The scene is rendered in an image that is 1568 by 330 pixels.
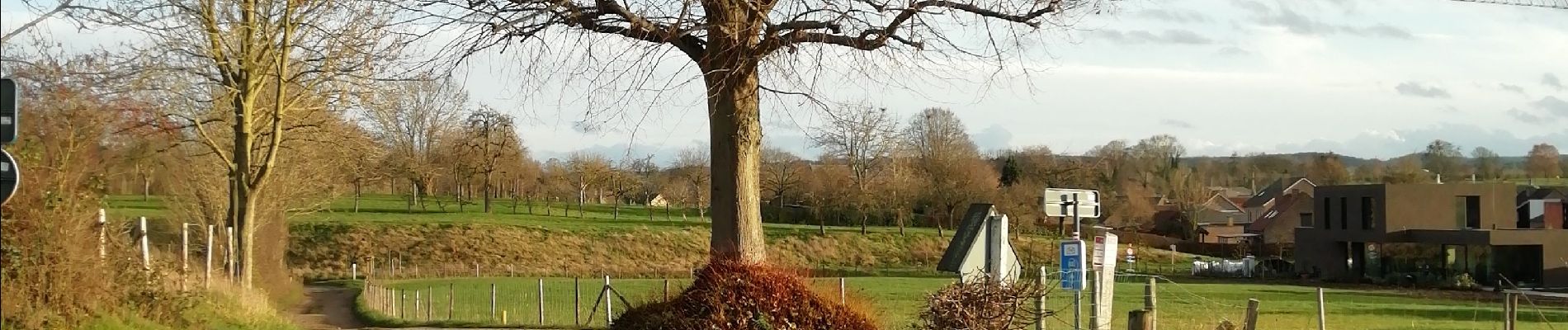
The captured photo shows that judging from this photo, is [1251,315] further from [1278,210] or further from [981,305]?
[1278,210]

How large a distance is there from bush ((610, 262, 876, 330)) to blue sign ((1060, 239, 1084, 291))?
5.54ft

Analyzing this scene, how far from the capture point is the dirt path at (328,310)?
85.7ft

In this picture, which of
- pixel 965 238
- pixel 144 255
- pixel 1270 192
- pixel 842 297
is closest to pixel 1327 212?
pixel 1270 192

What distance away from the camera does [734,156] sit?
10914mm

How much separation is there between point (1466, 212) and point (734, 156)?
6085 cm

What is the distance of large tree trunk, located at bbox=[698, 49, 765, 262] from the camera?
10.6 metres

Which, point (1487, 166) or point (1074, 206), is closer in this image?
point (1074, 206)

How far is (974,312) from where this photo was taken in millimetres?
10234

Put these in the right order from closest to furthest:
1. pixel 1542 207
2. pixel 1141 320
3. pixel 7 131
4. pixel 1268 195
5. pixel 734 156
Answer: pixel 7 131, pixel 1141 320, pixel 734 156, pixel 1542 207, pixel 1268 195

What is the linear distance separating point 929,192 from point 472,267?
85.2 feet

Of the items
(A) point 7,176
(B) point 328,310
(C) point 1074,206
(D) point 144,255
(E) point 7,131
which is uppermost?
(E) point 7,131

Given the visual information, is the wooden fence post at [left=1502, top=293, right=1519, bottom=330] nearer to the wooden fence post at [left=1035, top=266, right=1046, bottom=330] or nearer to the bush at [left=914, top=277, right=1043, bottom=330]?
Result: the wooden fence post at [left=1035, top=266, right=1046, bottom=330]

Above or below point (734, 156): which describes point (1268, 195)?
below

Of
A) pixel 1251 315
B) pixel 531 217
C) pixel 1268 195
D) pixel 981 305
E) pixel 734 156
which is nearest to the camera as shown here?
pixel 981 305
